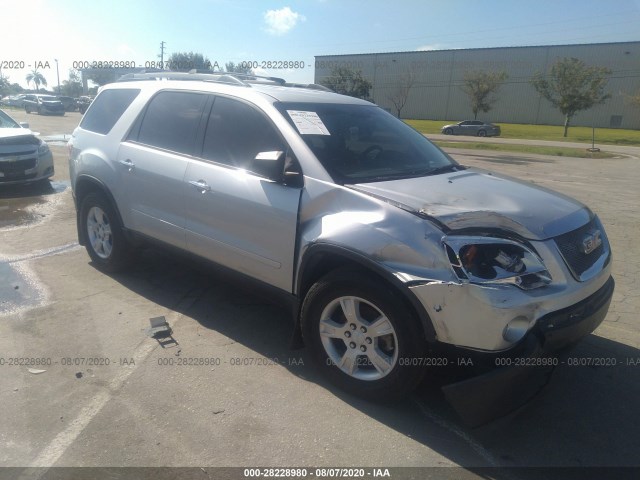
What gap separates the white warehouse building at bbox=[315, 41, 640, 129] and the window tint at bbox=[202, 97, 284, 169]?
175 feet

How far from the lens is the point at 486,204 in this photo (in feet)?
10.3

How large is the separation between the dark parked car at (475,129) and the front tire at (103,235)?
4039 centimetres

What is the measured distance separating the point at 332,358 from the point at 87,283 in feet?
9.82

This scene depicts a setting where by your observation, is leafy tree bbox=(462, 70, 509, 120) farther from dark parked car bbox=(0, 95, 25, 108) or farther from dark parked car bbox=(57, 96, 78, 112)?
dark parked car bbox=(0, 95, 25, 108)

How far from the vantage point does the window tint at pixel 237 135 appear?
12.6 feet

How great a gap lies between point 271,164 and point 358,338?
127 centimetres

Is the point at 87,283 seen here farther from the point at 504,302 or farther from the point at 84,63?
the point at 84,63

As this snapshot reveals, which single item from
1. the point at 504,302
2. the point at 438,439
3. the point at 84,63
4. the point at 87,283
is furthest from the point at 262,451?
the point at 84,63

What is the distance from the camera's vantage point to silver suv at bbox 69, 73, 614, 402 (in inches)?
109

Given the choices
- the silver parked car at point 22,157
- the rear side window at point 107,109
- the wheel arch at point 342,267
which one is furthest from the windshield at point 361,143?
the silver parked car at point 22,157

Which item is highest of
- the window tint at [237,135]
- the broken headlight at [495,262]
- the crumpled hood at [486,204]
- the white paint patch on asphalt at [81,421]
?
the window tint at [237,135]

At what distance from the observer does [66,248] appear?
6.32 meters

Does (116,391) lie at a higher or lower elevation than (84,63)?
lower

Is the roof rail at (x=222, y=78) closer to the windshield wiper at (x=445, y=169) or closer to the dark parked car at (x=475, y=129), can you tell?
the windshield wiper at (x=445, y=169)
